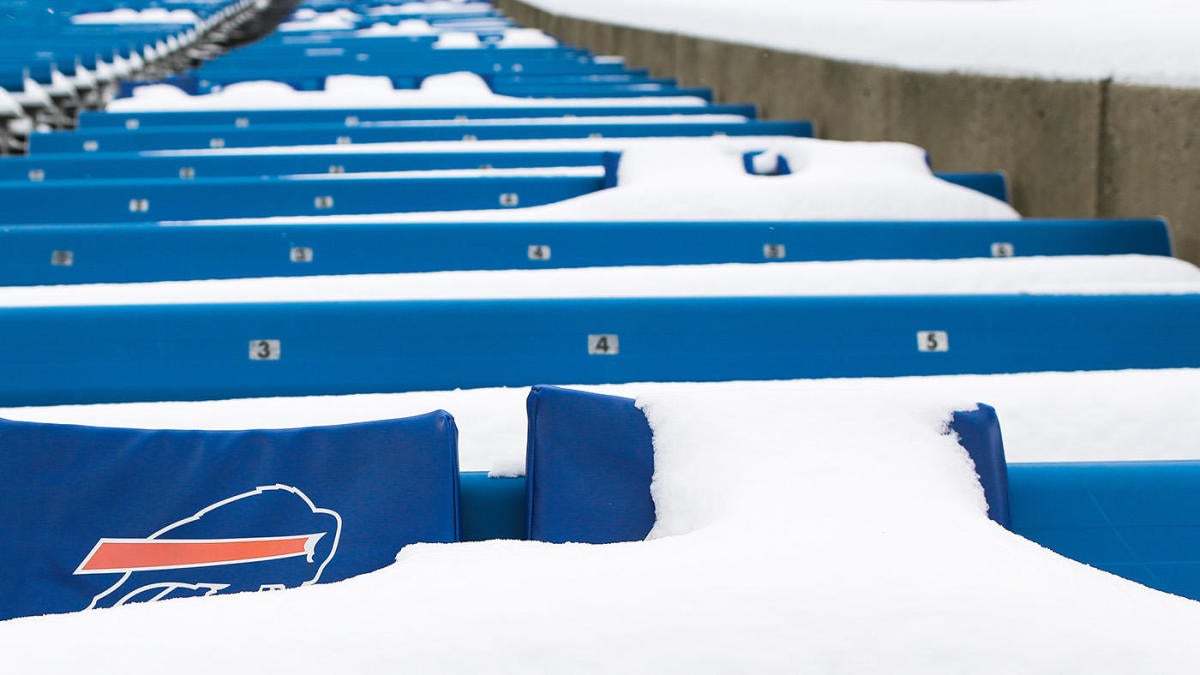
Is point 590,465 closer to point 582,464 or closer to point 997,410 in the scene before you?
point 582,464

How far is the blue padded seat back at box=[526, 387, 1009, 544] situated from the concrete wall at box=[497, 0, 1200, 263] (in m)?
1.00

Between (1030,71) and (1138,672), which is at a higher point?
(1030,71)

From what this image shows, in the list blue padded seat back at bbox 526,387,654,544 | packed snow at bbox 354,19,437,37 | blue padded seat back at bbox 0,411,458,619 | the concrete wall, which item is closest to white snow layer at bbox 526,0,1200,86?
the concrete wall

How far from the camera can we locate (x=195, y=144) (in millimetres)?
2553

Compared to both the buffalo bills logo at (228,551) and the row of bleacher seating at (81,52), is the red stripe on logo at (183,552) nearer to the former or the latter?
the buffalo bills logo at (228,551)

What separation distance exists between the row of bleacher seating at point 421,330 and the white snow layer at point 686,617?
0.29 m

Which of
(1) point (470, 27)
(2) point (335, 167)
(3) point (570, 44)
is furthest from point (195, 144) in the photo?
(1) point (470, 27)

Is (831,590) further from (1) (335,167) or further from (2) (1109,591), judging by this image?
(1) (335,167)

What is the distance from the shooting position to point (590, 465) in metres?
0.84

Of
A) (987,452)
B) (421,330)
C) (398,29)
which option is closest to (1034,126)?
(421,330)

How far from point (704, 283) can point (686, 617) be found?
1.12 m

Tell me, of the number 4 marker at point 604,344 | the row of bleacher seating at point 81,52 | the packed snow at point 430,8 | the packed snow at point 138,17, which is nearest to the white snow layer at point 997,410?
the number 4 marker at point 604,344

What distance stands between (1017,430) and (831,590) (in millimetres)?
779

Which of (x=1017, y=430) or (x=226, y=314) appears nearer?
(x=1017, y=430)
